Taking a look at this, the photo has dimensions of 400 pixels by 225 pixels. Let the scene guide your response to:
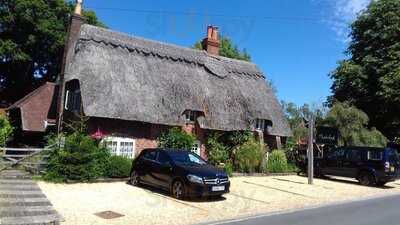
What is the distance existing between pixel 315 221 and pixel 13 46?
2965 cm

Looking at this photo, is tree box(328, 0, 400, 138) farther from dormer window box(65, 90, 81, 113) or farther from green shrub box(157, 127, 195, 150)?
dormer window box(65, 90, 81, 113)

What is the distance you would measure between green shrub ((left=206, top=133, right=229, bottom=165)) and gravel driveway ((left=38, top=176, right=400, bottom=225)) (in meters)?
4.50

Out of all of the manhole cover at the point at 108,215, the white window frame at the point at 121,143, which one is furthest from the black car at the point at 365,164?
the manhole cover at the point at 108,215

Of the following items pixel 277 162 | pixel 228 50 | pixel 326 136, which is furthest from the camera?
pixel 228 50

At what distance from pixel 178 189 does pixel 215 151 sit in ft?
32.7

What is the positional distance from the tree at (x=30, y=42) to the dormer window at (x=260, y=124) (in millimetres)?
19071

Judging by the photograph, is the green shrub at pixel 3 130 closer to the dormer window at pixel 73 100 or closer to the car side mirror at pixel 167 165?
the dormer window at pixel 73 100

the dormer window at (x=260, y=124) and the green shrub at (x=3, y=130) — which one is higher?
the dormer window at (x=260, y=124)

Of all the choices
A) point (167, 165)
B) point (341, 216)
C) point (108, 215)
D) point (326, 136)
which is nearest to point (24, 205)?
point (108, 215)

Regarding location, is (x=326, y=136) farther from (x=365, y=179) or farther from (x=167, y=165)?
(x=167, y=165)

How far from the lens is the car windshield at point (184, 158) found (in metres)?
14.6

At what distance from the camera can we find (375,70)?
3369 centimetres

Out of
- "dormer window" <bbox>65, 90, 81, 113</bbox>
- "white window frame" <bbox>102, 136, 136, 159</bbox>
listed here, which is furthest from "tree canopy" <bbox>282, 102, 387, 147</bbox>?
"dormer window" <bbox>65, 90, 81, 113</bbox>

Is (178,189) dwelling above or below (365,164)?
below
